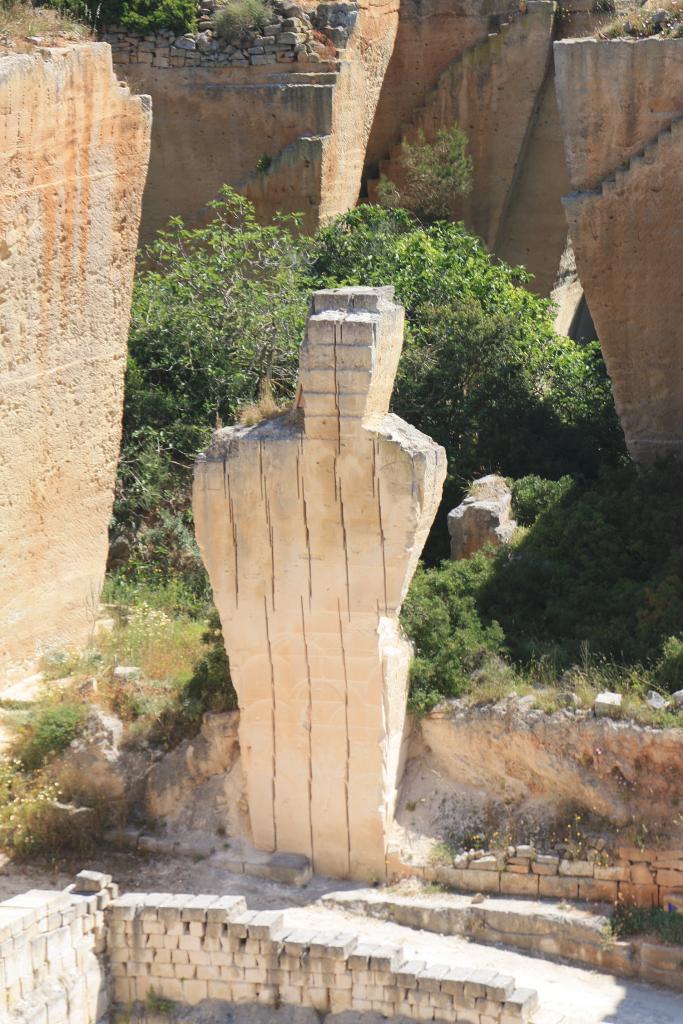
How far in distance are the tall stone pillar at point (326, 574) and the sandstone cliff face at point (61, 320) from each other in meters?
2.17

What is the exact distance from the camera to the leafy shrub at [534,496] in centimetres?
1255

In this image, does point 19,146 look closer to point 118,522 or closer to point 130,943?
point 118,522

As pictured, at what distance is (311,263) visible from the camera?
15500 mm

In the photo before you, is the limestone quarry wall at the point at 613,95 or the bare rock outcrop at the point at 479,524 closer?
the bare rock outcrop at the point at 479,524

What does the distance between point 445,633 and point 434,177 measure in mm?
8547

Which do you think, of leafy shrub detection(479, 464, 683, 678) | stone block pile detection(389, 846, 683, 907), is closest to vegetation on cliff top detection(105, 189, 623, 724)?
leafy shrub detection(479, 464, 683, 678)

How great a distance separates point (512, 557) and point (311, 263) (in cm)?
489

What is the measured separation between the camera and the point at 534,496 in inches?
497

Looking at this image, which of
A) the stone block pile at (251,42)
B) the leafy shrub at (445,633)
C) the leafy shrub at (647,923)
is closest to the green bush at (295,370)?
the leafy shrub at (445,633)

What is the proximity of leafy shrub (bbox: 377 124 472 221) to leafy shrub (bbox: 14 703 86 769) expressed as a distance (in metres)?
9.01

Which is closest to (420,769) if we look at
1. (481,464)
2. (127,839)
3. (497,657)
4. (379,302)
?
(497,657)

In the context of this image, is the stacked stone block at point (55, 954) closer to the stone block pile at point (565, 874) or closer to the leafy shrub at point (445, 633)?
the stone block pile at point (565, 874)

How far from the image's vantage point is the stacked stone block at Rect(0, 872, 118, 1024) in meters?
8.64

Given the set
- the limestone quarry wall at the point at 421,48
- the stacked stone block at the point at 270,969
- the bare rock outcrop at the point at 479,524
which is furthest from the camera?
the limestone quarry wall at the point at 421,48
